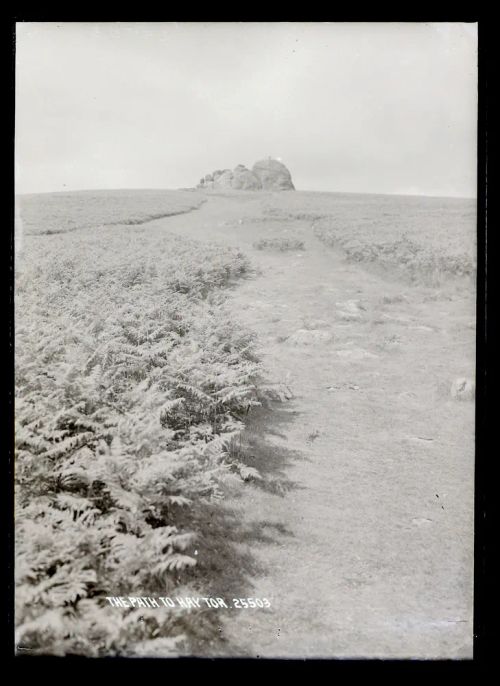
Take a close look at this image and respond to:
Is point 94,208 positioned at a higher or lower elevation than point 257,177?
lower

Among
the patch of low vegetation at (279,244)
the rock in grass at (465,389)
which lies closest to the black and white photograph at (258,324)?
the rock in grass at (465,389)

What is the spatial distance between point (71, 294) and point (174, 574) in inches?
137

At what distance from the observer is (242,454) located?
5145mm

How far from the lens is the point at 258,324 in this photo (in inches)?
213

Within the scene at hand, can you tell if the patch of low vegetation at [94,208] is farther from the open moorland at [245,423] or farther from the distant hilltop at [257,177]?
the distant hilltop at [257,177]

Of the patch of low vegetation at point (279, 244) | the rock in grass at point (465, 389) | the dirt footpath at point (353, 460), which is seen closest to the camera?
the dirt footpath at point (353, 460)

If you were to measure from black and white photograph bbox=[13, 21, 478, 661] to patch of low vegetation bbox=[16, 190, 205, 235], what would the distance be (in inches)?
1.1

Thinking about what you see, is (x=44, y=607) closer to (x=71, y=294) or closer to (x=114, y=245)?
(x=71, y=294)

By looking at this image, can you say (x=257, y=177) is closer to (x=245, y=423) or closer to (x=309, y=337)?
(x=309, y=337)

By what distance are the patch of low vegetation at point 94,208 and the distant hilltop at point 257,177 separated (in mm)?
288

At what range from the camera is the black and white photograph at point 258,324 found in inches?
185

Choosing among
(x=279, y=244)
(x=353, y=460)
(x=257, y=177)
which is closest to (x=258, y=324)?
(x=279, y=244)

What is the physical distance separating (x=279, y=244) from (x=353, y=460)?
293 centimetres

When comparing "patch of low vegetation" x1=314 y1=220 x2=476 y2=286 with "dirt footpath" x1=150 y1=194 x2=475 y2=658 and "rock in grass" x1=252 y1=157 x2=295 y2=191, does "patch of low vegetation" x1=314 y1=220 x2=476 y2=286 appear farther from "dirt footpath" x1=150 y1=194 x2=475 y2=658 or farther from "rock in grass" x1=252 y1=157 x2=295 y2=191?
"rock in grass" x1=252 y1=157 x2=295 y2=191
